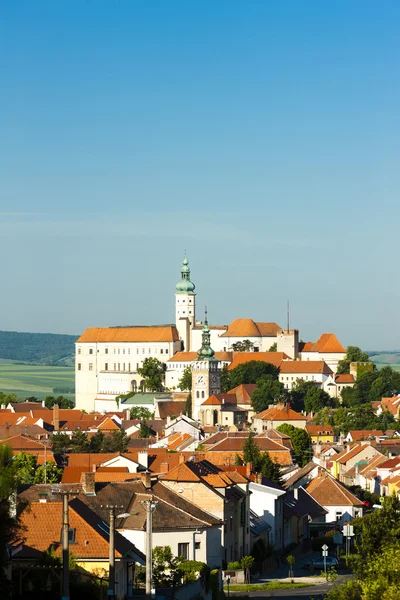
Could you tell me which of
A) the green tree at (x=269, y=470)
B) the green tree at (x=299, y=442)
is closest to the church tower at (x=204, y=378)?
the green tree at (x=299, y=442)

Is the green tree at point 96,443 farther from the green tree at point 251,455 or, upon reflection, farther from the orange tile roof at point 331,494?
the orange tile roof at point 331,494

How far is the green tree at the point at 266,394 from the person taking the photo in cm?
16121

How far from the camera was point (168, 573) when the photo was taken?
41.4 m

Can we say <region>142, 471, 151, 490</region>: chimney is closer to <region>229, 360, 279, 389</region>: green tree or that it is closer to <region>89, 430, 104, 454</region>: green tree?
<region>89, 430, 104, 454</region>: green tree

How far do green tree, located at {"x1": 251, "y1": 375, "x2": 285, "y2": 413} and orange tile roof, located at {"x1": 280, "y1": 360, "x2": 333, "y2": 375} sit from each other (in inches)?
364

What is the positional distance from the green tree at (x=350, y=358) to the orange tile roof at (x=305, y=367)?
5.38 m

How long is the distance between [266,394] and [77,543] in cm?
12624

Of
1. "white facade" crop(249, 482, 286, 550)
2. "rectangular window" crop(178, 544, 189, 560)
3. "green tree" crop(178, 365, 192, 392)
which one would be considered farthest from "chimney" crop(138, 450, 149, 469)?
"green tree" crop(178, 365, 192, 392)

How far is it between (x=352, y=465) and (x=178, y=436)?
1792 cm

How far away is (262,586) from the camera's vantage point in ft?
164

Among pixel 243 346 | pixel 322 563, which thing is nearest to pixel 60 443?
pixel 322 563

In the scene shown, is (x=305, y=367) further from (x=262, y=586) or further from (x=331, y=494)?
(x=262, y=586)

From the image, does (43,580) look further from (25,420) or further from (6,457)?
(25,420)

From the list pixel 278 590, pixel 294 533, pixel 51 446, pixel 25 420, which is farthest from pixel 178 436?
pixel 278 590
